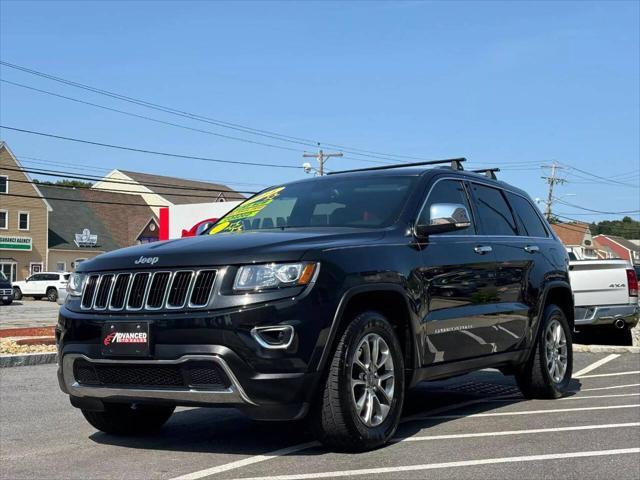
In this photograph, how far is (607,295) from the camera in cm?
1302

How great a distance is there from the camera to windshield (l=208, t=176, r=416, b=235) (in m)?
6.16

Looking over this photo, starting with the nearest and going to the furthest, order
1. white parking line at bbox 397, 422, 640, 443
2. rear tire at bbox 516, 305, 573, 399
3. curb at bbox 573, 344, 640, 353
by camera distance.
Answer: white parking line at bbox 397, 422, 640, 443
rear tire at bbox 516, 305, 573, 399
curb at bbox 573, 344, 640, 353

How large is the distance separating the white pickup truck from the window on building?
5165cm

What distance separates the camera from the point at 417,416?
6.76m

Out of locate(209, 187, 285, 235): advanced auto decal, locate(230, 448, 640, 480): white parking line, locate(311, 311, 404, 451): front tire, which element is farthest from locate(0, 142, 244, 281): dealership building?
locate(230, 448, 640, 480): white parking line

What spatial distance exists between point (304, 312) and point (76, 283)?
64.2 inches

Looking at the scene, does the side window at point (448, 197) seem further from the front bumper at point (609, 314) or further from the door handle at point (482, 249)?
the front bumper at point (609, 314)

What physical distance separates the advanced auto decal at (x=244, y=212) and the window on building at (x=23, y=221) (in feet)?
181

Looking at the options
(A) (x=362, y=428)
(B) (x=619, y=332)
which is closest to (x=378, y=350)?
(A) (x=362, y=428)

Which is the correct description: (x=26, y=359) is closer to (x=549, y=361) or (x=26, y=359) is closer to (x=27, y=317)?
(x=549, y=361)

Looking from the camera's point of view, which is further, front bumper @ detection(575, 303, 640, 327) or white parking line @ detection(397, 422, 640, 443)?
front bumper @ detection(575, 303, 640, 327)

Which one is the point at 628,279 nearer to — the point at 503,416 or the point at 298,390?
the point at 503,416

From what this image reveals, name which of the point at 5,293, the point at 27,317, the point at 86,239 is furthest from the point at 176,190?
the point at 27,317

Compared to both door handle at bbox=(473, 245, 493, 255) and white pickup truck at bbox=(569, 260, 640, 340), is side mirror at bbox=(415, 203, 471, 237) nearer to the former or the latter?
door handle at bbox=(473, 245, 493, 255)
